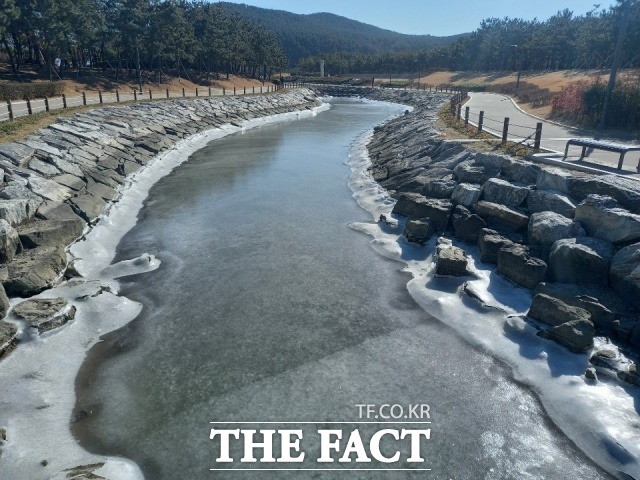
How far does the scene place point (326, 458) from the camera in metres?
6.04

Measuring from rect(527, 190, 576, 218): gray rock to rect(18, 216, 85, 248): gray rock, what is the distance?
1288 centimetres

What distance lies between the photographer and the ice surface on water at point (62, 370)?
579 cm

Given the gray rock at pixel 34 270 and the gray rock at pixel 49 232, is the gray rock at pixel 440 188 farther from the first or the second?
the gray rock at pixel 34 270

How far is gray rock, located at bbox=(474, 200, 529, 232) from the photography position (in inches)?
467

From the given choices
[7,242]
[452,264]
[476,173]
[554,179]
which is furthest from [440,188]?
[7,242]

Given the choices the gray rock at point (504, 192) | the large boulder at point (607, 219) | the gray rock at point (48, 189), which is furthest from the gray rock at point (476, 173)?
the gray rock at point (48, 189)

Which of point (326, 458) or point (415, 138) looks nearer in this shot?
point (326, 458)

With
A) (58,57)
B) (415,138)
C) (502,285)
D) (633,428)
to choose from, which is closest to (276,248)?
(502,285)

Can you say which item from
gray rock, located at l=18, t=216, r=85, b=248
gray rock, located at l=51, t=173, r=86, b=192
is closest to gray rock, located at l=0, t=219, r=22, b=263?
gray rock, located at l=18, t=216, r=85, b=248

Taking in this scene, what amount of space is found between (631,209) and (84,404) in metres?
12.2

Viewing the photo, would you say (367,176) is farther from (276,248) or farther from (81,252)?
(81,252)

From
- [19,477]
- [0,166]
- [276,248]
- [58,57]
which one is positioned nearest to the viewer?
[19,477]

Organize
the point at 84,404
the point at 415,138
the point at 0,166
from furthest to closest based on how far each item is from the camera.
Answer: the point at 415,138, the point at 0,166, the point at 84,404

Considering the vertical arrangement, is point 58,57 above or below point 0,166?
above
